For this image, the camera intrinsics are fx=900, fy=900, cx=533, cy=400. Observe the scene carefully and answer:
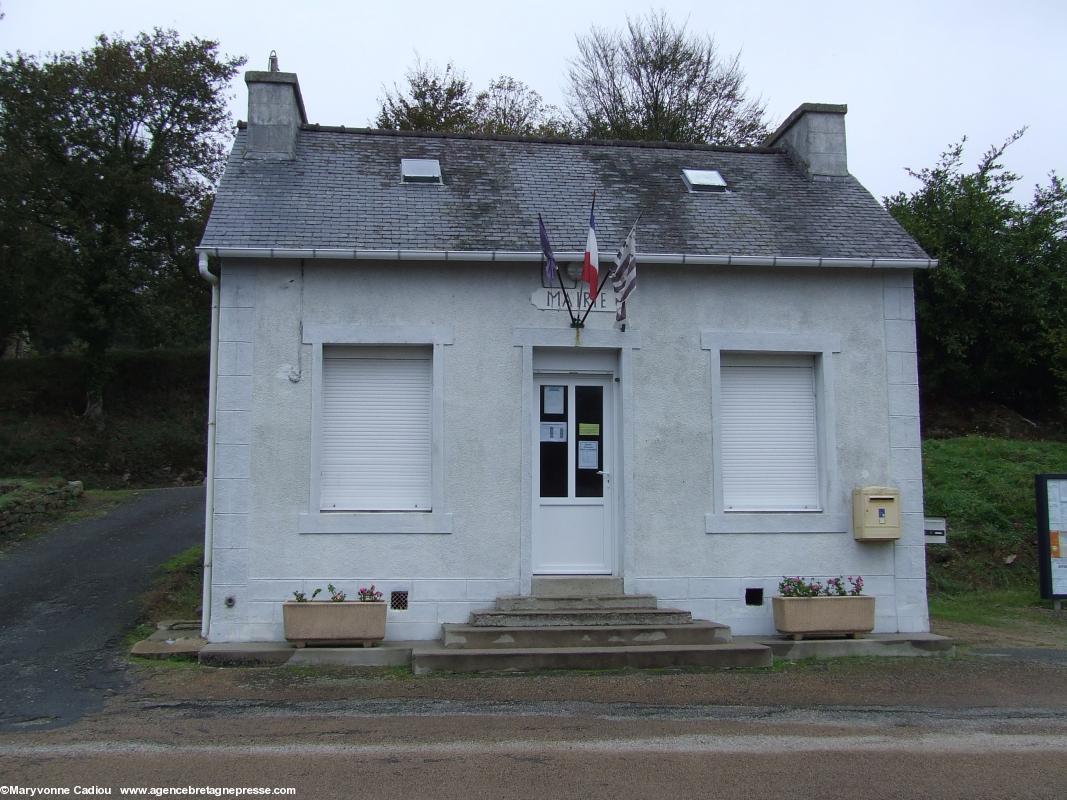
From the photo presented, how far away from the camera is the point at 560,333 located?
9180mm

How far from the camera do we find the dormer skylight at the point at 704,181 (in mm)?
10828

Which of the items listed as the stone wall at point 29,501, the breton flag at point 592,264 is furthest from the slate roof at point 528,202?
the stone wall at point 29,501

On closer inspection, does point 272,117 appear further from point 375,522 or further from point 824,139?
point 824,139

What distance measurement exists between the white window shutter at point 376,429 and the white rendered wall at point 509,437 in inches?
10.2

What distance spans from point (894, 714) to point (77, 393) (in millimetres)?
27387

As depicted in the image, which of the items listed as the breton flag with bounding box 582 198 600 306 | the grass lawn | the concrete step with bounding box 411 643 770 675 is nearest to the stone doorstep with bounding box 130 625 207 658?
the concrete step with bounding box 411 643 770 675

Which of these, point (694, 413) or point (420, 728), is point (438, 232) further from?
point (420, 728)

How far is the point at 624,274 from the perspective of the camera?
338 inches

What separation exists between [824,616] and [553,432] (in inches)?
126

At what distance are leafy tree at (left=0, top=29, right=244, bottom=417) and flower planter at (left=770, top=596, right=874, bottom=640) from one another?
22.7m

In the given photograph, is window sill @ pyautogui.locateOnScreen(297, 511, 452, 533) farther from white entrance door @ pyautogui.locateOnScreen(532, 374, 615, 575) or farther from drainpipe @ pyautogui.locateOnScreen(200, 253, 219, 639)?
white entrance door @ pyautogui.locateOnScreen(532, 374, 615, 575)

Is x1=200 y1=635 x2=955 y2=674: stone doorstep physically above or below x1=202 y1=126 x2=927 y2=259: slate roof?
below

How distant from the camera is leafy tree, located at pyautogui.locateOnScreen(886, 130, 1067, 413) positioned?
19.8 meters

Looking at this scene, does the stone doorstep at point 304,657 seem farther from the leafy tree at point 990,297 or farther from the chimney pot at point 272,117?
the leafy tree at point 990,297
